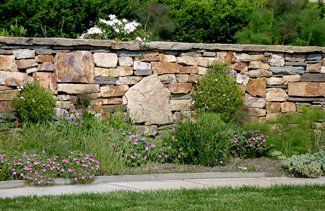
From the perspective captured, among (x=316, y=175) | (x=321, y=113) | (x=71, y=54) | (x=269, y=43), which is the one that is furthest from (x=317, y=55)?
(x=71, y=54)

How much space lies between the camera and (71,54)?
1113cm

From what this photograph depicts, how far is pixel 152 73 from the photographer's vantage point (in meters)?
11.8

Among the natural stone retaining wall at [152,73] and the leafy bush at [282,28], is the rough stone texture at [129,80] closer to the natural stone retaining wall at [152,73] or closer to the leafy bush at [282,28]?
the natural stone retaining wall at [152,73]

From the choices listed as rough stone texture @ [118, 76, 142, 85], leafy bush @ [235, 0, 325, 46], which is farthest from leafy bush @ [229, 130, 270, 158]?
leafy bush @ [235, 0, 325, 46]

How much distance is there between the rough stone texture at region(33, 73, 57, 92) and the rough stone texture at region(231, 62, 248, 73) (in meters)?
3.27

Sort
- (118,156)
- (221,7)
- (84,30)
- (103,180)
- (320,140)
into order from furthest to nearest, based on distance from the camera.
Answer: (221,7)
(84,30)
(320,140)
(118,156)
(103,180)

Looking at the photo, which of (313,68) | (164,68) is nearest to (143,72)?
(164,68)

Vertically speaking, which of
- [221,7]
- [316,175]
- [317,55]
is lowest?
[316,175]

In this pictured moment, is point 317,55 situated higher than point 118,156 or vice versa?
point 317,55

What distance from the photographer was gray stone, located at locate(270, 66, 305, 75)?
12594 mm

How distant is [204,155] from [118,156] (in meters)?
1.34

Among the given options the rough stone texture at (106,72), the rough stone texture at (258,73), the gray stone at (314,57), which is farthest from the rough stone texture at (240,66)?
the rough stone texture at (106,72)

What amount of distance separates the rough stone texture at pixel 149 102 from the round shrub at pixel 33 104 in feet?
4.80

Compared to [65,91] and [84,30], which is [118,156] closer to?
[65,91]
